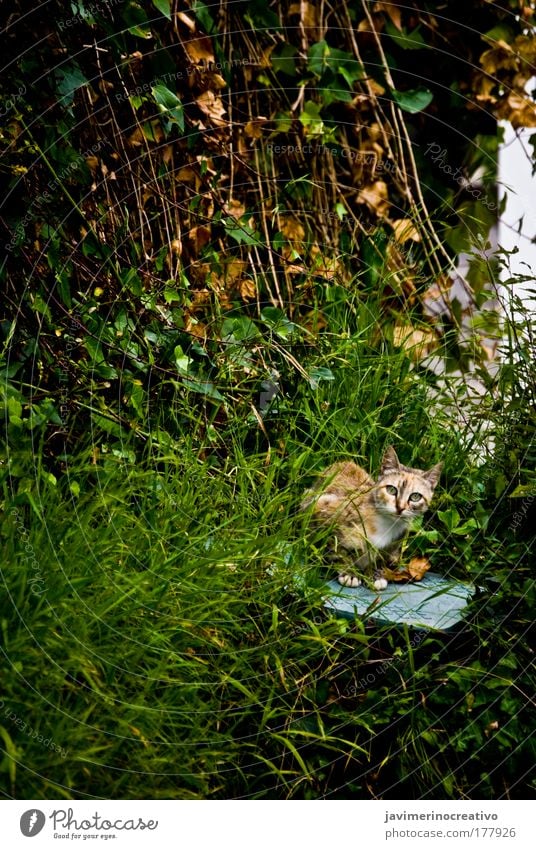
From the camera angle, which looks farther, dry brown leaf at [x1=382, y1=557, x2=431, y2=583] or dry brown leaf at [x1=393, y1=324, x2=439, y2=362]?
dry brown leaf at [x1=393, y1=324, x2=439, y2=362]

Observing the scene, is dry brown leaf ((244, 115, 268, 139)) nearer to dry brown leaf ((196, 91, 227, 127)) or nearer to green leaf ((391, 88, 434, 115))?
dry brown leaf ((196, 91, 227, 127))

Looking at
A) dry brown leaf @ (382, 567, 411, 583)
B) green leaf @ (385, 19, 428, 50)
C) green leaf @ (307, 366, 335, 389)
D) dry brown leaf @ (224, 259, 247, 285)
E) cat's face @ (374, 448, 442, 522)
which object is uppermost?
green leaf @ (385, 19, 428, 50)

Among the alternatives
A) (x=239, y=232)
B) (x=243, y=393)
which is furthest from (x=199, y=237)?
(x=243, y=393)

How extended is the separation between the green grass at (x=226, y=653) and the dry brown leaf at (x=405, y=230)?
147 cm

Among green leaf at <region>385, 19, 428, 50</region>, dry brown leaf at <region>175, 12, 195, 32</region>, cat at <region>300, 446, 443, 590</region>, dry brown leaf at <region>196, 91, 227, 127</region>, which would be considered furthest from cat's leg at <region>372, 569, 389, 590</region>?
green leaf at <region>385, 19, 428, 50</region>

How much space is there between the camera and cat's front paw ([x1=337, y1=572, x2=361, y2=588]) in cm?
293

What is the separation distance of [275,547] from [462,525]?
66 cm

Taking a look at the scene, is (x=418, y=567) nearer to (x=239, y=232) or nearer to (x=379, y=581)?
(x=379, y=581)

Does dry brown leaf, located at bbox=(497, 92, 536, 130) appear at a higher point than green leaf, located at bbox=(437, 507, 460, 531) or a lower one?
higher

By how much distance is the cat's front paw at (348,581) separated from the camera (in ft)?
9.62

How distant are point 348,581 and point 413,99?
250 cm

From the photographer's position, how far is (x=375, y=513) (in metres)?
3.00

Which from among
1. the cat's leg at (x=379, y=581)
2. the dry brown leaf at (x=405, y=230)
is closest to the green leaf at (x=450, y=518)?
the cat's leg at (x=379, y=581)

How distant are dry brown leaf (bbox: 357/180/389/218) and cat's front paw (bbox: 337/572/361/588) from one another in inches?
79.2
